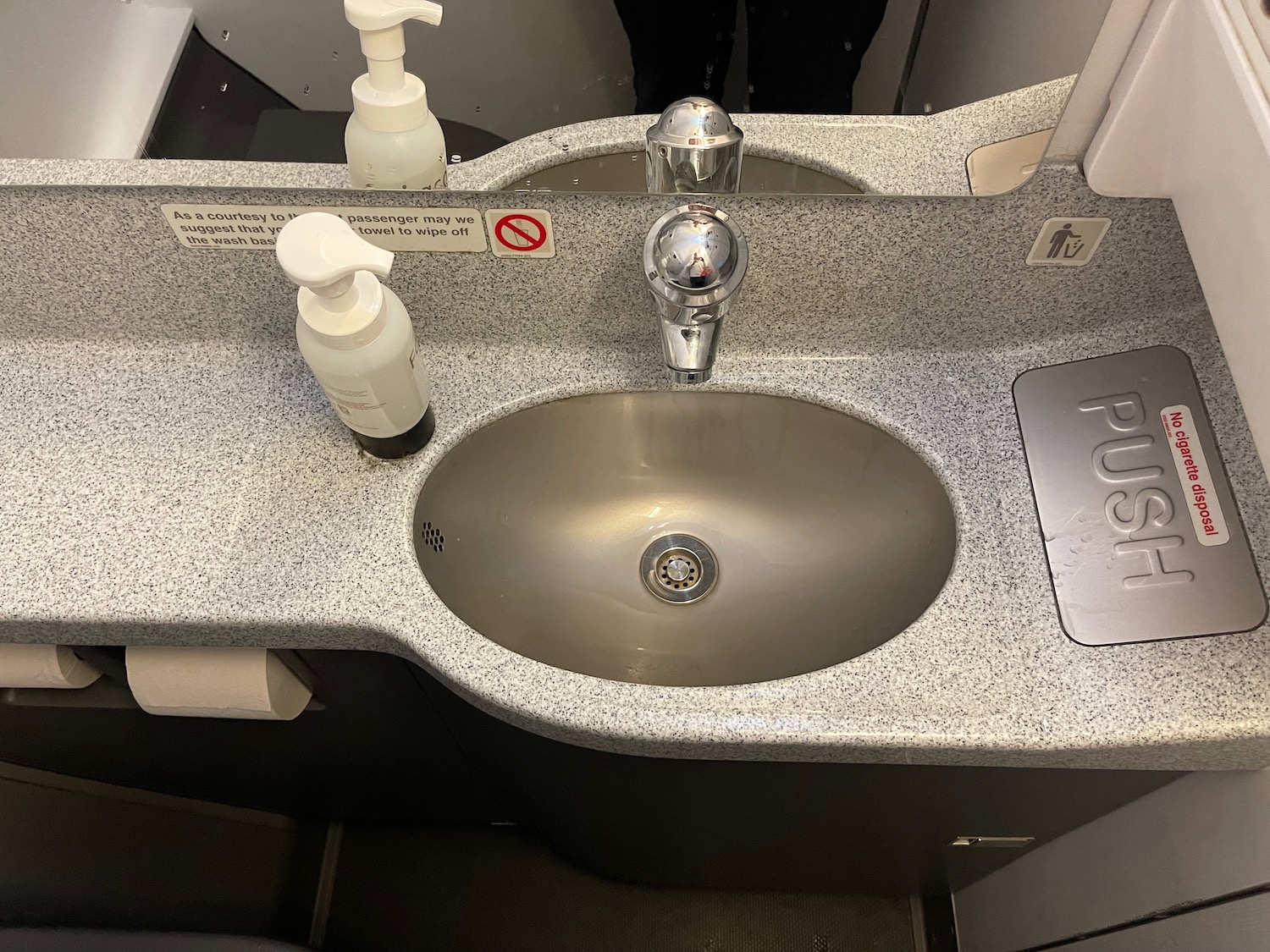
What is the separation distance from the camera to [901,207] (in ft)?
2.08

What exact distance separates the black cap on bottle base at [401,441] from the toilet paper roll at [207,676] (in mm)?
183

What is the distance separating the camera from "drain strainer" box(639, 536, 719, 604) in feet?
2.55

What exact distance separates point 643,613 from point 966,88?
0.51 meters

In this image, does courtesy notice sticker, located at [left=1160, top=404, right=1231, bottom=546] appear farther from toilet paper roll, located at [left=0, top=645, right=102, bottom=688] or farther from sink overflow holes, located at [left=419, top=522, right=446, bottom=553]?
toilet paper roll, located at [left=0, top=645, right=102, bottom=688]

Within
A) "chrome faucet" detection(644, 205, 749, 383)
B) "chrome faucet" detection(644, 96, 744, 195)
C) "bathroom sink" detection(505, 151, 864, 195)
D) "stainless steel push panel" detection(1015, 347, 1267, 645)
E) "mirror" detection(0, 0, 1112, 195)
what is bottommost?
"stainless steel push panel" detection(1015, 347, 1267, 645)

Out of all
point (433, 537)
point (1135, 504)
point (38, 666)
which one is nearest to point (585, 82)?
point (433, 537)

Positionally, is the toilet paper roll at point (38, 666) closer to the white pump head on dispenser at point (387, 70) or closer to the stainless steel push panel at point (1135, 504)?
the white pump head on dispenser at point (387, 70)

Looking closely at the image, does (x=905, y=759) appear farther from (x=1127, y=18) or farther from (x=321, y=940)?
(x=321, y=940)

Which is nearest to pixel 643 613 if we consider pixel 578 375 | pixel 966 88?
pixel 578 375

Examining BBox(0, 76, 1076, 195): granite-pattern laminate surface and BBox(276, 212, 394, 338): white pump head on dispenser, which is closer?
BBox(276, 212, 394, 338): white pump head on dispenser

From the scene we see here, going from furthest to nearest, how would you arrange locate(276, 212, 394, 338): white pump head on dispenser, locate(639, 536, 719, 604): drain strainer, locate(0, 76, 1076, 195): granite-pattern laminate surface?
locate(639, 536, 719, 604): drain strainer < locate(0, 76, 1076, 195): granite-pattern laminate surface < locate(276, 212, 394, 338): white pump head on dispenser

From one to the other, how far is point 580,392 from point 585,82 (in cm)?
25

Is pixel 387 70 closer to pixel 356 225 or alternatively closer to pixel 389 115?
pixel 389 115

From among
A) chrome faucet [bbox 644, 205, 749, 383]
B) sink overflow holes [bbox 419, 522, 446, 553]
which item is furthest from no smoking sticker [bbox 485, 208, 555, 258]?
sink overflow holes [bbox 419, 522, 446, 553]
